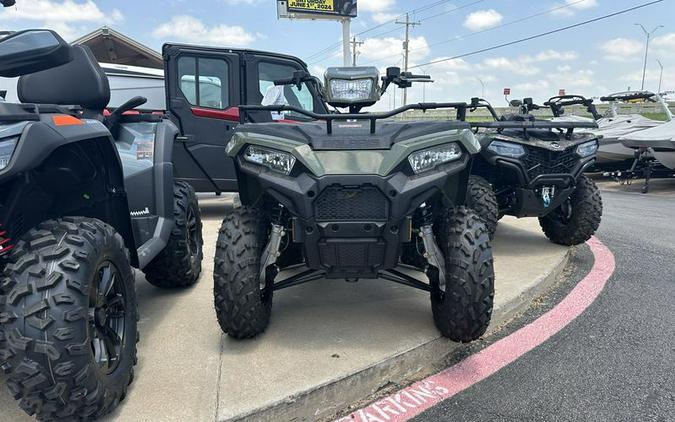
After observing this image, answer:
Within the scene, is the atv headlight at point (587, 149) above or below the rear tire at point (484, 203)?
above

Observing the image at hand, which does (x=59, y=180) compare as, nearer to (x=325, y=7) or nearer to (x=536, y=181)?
(x=536, y=181)

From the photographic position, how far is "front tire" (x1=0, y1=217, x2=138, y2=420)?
1.74 meters

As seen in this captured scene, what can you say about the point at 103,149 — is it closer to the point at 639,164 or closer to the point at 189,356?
the point at 189,356

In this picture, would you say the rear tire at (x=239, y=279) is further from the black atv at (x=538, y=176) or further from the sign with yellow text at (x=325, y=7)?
the sign with yellow text at (x=325, y=7)

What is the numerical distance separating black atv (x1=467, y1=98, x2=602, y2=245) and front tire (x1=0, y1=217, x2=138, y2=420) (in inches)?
135

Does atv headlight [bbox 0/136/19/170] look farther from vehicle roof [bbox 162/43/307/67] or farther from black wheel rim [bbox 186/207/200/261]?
vehicle roof [bbox 162/43/307/67]

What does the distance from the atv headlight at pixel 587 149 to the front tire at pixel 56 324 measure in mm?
4428

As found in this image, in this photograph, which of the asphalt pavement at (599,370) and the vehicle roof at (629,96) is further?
the vehicle roof at (629,96)

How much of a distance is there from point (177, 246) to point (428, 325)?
1.78 metres

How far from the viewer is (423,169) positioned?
8.14 ft

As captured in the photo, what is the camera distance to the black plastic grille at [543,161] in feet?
15.6

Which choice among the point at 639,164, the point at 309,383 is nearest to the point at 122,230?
the point at 309,383

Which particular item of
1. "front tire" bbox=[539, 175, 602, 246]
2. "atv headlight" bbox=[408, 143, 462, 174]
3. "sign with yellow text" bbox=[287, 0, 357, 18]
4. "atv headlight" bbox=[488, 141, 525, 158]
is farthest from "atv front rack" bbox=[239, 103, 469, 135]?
"sign with yellow text" bbox=[287, 0, 357, 18]

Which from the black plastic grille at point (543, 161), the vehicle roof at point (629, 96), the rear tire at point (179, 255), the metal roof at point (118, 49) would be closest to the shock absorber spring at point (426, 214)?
the rear tire at point (179, 255)
